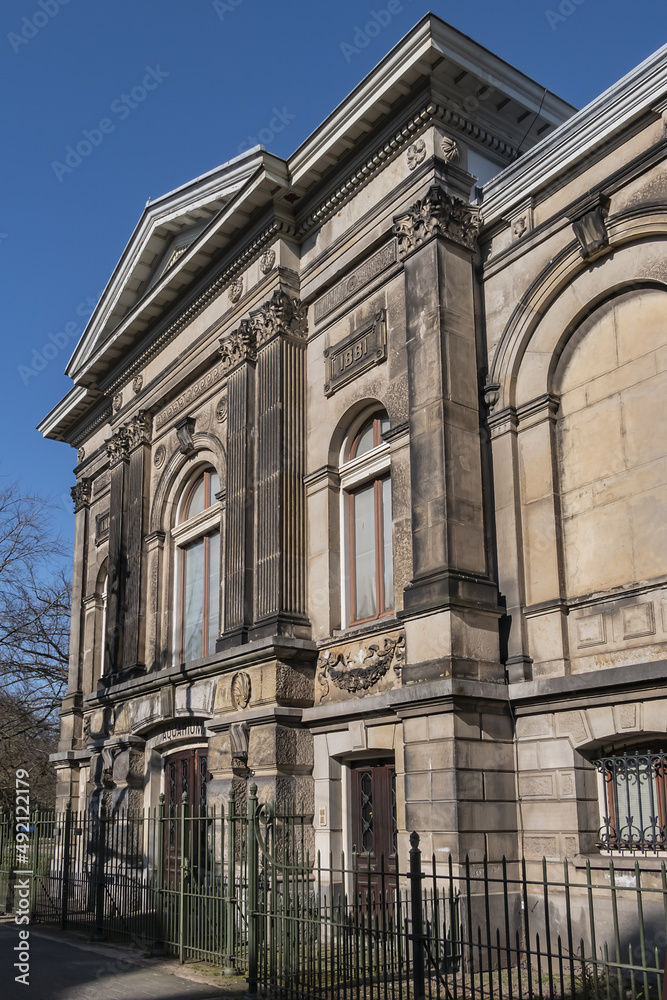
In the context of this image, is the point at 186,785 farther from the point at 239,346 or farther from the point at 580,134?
the point at 580,134

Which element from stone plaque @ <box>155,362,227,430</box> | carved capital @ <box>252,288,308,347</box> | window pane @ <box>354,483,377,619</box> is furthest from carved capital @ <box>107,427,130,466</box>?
window pane @ <box>354,483,377,619</box>

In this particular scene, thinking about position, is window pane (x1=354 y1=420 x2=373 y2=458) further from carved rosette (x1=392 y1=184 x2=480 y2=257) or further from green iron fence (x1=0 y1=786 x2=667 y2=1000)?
green iron fence (x1=0 y1=786 x2=667 y2=1000)

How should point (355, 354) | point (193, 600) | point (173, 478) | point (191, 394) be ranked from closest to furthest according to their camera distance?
point (355, 354) < point (193, 600) < point (191, 394) < point (173, 478)

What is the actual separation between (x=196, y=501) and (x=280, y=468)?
488 centimetres

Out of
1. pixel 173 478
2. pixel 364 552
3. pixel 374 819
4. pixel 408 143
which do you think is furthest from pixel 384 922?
pixel 173 478

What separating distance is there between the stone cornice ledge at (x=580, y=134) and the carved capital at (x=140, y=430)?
1060cm

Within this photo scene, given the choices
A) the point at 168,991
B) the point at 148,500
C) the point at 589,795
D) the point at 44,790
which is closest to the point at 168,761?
the point at 148,500

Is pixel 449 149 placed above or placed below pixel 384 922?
above

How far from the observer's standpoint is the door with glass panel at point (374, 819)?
13.6 meters

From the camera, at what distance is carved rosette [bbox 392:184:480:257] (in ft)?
46.6

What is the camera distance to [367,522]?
15.8 meters

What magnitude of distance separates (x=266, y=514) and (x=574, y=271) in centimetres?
655

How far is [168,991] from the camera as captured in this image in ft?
35.9

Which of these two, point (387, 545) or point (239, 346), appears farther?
point (239, 346)
